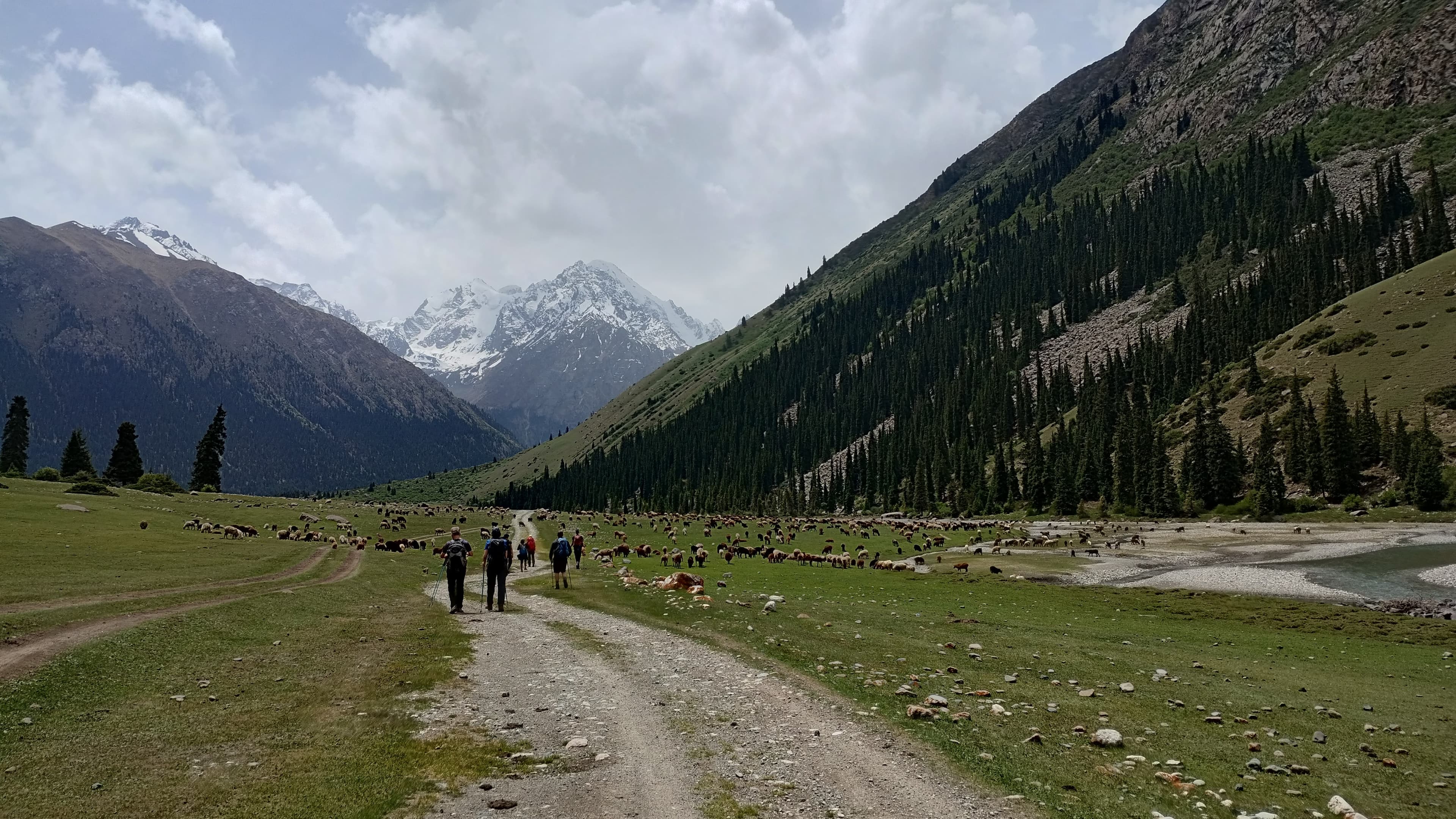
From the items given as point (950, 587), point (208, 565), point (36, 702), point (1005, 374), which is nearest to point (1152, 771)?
point (36, 702)

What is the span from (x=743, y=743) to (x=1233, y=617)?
87.0 feet

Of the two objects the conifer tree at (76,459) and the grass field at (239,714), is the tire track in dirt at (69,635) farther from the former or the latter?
the conifer tree at (76,459)

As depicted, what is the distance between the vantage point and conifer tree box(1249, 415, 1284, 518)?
75562 mm

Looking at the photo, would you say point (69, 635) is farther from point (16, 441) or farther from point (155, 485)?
point (16, 441)

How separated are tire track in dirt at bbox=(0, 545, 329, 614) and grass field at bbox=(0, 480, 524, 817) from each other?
26.8 inches

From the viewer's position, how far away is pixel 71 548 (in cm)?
3781

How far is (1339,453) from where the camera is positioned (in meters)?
74.6

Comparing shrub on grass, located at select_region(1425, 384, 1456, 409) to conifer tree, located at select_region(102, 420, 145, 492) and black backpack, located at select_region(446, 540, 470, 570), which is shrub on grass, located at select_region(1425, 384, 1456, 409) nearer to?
black backpack, located at select_region(446, 540, 470, 570)

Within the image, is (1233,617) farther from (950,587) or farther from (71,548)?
(71,548)

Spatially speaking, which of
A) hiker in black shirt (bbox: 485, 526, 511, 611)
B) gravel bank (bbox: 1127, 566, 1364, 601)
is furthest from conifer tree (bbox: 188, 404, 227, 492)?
gravel bank (bbox: 1127, 566, 1364, 601)

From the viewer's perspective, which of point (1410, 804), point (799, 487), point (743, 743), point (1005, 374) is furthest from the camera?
point (799, 487)

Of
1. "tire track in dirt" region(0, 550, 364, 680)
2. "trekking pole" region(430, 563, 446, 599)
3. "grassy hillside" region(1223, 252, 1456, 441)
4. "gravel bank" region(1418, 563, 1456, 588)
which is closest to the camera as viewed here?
"tire track in dirt" region(0, 550, 364, 680)

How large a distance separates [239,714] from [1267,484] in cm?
9345

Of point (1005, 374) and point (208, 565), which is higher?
point (1005, 374)
